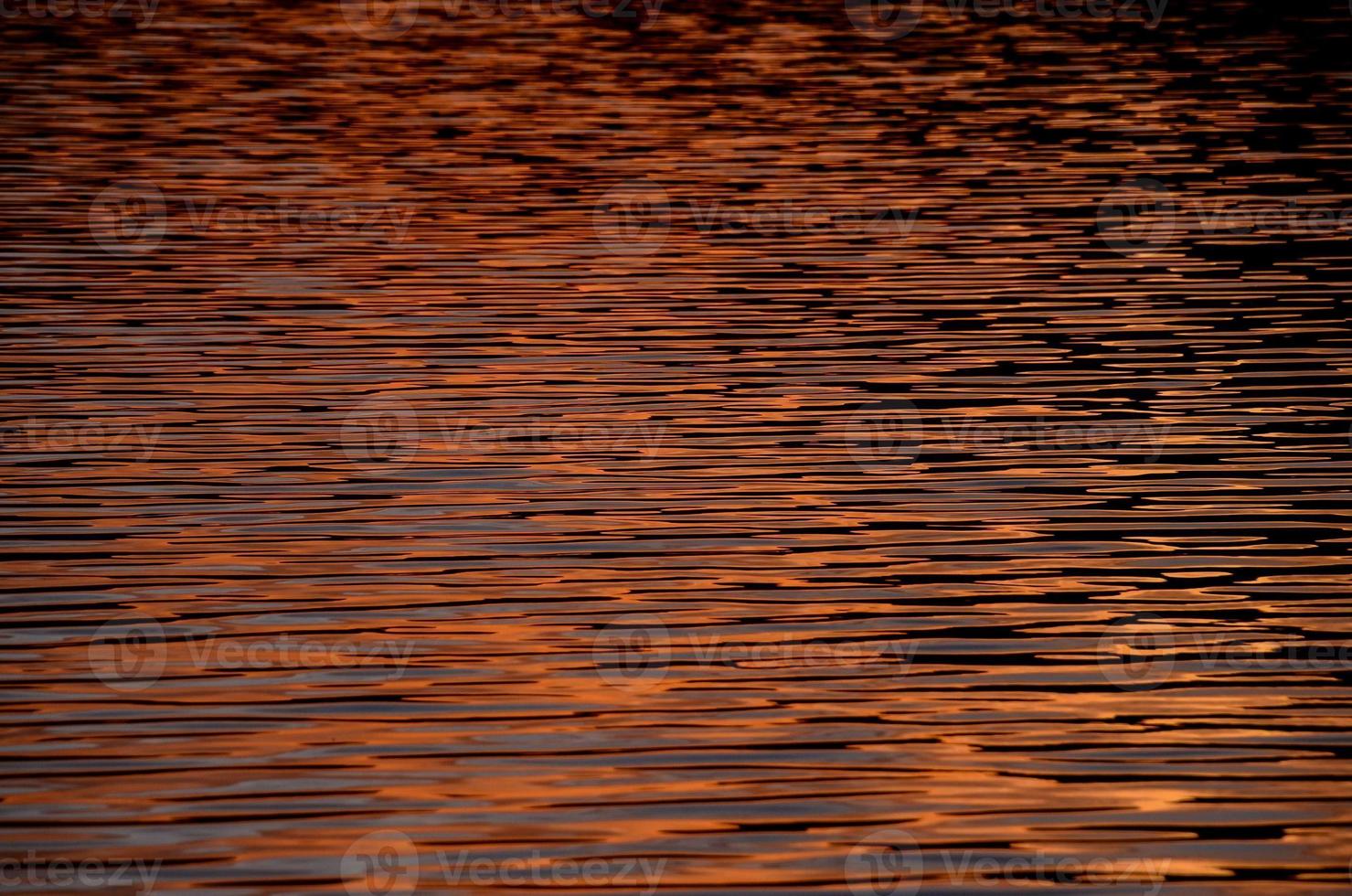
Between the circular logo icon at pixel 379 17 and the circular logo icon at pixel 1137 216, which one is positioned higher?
the circular logo icon at pixel 379 17

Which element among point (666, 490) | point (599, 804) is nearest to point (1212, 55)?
point (666, 490)

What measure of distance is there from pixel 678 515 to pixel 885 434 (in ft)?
8.92

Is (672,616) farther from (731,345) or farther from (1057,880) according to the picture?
(731,345)

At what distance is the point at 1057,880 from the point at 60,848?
489 cm

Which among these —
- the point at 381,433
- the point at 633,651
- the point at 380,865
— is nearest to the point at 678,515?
the point at 633,651

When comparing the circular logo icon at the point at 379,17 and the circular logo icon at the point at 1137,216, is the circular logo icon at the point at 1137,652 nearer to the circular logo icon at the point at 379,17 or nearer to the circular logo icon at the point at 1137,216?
the circular logo icon at the point at 1137,216

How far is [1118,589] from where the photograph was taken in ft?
44.4

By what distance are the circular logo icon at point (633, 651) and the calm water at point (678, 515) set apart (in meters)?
0.04

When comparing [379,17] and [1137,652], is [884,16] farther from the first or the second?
[1137,652]

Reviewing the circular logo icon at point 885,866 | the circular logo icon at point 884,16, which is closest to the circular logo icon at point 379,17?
the circular logo icon at point 884,16

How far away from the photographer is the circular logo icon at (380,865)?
30.9 ft

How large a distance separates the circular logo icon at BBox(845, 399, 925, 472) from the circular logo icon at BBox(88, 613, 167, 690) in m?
6.21

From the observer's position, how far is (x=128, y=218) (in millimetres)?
27219

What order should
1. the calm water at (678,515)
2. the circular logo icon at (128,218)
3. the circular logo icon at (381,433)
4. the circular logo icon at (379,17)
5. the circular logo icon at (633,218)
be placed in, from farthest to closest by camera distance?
the circular logo icon at (379,17) < the circular logo icon at (633,218) < the circular logo icon at (128,218) < the circular logo icon at (381,433) < the calm water at (678,515)
